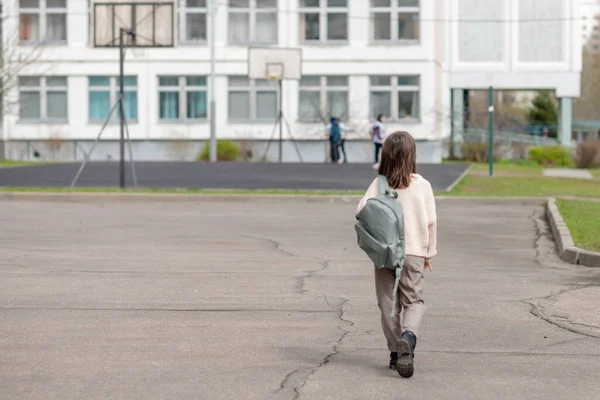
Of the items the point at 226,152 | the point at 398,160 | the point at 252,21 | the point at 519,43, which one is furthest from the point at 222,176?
the point at 519,43

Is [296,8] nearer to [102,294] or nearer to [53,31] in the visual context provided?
[53,31]

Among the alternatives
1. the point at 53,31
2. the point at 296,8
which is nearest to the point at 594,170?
the point at 296,8

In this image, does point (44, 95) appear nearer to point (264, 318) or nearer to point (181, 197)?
point (181, 197)

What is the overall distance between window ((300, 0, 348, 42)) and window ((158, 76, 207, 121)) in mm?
5027

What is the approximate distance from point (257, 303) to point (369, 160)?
1798 inches

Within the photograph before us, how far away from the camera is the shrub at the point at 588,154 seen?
156ft

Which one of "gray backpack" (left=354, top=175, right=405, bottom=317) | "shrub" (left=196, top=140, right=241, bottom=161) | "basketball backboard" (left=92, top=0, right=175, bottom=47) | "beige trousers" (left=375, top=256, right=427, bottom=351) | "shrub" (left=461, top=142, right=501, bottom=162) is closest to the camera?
"gray backpack" (left=354, top=175, right=405, bottom=317)

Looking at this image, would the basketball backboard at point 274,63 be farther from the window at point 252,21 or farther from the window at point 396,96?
the window at point 396,96

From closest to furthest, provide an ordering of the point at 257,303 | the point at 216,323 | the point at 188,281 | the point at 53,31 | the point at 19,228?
1. the point at 216,323
2. the point at 257,303
3. the point at 188,281
4. the point at 19,228
5. the point at 53,31

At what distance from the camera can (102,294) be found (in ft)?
38.5

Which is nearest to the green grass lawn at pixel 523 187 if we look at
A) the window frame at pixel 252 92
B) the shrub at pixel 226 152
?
the shrub at pixel 226 152

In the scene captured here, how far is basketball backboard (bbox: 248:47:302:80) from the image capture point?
50.1 meters

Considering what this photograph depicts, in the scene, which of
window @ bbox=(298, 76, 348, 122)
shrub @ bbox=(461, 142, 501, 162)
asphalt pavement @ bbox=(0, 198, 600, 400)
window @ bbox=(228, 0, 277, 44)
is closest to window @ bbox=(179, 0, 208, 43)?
window @ bbox=(228, 0, 277, 44)

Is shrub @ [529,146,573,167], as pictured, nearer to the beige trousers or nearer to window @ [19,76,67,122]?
window @ [19,76,67,122]
